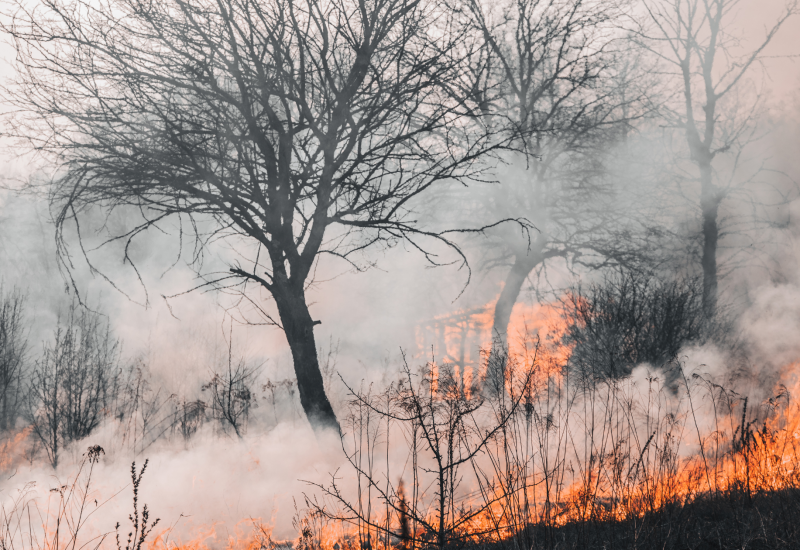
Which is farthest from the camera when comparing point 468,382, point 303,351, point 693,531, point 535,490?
point 468,382

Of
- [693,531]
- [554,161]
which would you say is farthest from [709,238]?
[693,531]

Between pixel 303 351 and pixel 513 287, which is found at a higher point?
pixel 513 287

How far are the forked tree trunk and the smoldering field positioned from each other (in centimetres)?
27

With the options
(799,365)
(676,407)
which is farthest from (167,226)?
(799,365)

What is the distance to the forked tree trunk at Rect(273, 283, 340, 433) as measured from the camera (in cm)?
475

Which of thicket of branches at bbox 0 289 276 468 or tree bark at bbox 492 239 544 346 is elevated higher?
tree bark at bbox 492 239 544 346

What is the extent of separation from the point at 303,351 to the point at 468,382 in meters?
5.66

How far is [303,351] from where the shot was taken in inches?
188

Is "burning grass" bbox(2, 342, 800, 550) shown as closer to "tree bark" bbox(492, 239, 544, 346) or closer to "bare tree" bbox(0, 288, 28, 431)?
"tree bark" bbox(492, 239, 544, 346)

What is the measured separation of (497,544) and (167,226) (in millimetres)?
20379

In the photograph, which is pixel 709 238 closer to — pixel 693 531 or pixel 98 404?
pixel 693 531

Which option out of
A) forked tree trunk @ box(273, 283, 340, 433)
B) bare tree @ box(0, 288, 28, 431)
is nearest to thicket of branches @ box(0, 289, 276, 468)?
bare tree @ box(0, 288, 28, 431)

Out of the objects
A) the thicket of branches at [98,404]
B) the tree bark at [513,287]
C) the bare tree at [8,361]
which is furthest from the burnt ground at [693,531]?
the bare tree at [8,361]

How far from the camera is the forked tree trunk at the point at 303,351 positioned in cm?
475
